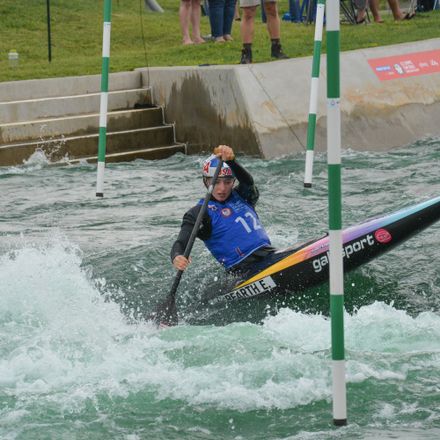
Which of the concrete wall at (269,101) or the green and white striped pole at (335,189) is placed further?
the concrete wall at (269,101)

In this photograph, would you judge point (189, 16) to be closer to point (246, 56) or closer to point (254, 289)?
point (246, 56)

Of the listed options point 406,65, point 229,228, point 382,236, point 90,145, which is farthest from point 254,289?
point 406,65

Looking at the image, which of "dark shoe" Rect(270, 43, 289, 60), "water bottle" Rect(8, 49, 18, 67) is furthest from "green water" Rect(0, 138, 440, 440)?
"water bottle" Rect(8, 49, 18, 67)

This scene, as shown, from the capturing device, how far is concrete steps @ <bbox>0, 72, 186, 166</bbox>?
47.6ft

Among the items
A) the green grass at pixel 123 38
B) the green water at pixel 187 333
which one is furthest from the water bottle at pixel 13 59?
the green water at pixel 187 333

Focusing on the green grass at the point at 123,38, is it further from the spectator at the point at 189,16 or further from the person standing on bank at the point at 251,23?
the person standing on bank at the point at 251,23

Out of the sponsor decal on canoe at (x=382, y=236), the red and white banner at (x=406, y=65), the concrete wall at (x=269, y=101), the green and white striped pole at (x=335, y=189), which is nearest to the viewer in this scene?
the green and white striped pole at (x=335, y=189)

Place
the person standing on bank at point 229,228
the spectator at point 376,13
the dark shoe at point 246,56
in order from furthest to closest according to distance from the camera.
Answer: the spectator at point 376,13 < the dark shoe at point 246,56 < the person standing on bank at point 229,228

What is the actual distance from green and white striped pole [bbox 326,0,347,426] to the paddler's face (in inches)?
130

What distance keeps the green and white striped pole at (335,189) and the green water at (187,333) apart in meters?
0.60

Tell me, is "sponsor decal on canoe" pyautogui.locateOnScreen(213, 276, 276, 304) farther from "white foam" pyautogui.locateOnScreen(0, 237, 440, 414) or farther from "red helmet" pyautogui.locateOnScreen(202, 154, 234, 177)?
"red helmet" pyautogui.locateOnScreen(202, 154, 234, 177)

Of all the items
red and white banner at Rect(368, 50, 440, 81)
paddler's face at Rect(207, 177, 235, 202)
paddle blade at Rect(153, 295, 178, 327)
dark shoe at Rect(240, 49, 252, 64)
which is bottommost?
paddle blade at Rect(153, 295, 178, 327)

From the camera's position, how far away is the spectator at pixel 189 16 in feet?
54.4

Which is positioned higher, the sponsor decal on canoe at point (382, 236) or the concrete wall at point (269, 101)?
the concrete wall at point (269, 101)
